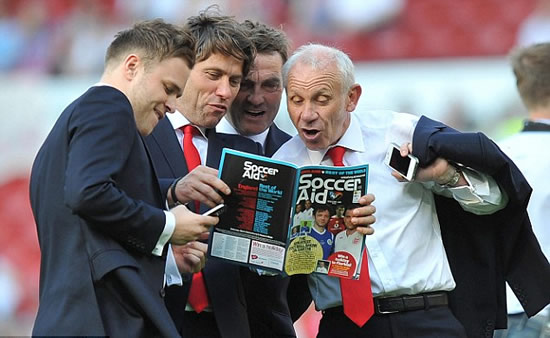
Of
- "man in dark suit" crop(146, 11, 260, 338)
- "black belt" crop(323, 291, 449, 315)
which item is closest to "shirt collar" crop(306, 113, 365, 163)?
"man in dark suit" crop(146, 11, 260, 338)

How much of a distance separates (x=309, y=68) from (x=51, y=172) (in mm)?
1017

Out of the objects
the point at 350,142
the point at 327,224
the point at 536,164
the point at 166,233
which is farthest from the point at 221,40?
the point at 536,164

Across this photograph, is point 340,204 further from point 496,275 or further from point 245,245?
point 496,275

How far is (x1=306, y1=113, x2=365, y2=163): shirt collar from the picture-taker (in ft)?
11.8

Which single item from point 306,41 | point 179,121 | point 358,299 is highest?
point 306,41

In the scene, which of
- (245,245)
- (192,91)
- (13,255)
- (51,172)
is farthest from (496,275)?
(13,255)

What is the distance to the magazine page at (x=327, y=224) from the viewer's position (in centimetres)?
330

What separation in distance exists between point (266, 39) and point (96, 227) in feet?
4.37

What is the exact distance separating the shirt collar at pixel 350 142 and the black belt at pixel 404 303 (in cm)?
52

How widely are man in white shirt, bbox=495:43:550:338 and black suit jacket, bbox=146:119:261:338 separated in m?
1.27

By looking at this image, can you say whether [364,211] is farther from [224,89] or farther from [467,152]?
[224,89]

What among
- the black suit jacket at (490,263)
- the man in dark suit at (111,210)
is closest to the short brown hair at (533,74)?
the black suit jacket at (490,263)

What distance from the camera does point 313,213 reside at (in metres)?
3.36

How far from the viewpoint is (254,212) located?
3.24 meters
